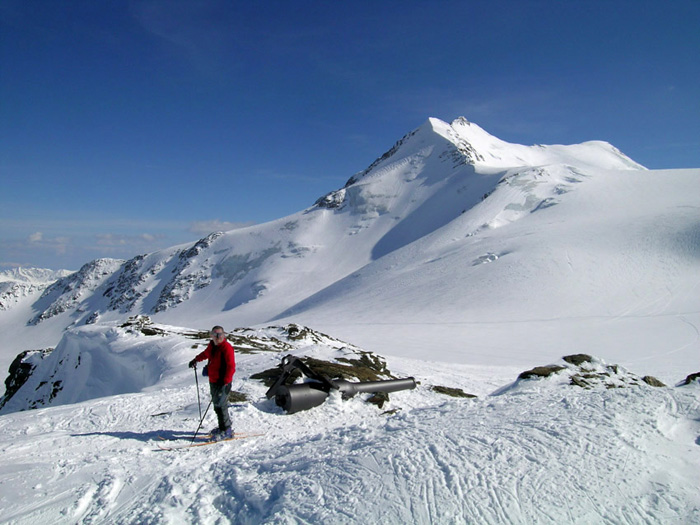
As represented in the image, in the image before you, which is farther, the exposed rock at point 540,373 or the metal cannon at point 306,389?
the exposed rock at point 540,373

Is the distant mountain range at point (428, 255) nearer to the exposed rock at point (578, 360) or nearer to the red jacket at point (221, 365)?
the exposed rock at point (578, 360)

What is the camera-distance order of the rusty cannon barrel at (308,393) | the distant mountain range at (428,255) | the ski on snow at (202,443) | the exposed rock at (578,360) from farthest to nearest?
the distant mountain range at (428,255), the exposed rock at (578,360), the rusty cannon barrel at (308,393), the ski on snow at (202,443)

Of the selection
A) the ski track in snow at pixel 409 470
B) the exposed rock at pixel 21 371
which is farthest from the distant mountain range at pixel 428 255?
the ski track in snow at pixel 409 470

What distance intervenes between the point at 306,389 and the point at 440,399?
3.84 m

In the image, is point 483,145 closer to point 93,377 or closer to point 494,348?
point 494,348

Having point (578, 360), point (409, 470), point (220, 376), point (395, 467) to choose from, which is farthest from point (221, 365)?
point (578, 360)

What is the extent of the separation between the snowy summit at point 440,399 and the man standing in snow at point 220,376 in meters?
0.35

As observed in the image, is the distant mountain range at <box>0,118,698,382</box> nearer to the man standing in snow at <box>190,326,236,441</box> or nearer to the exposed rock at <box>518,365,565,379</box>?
the exposed rock at <box>518,365,565,379</box>

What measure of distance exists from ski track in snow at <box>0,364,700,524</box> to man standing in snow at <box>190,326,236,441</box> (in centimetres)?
39

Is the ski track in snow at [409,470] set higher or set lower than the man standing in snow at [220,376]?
lower

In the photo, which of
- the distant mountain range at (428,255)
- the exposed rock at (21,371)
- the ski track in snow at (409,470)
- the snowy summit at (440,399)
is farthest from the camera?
the distant mountain range at (428,255)

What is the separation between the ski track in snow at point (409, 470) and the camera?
4340 mm

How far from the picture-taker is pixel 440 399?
10.7 m

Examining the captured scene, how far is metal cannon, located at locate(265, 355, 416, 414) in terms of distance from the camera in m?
8.38
